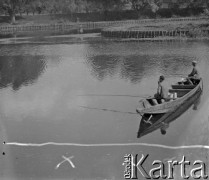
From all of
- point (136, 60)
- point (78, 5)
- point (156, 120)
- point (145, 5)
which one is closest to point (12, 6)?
point (78, 5)

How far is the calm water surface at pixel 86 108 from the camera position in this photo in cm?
1030

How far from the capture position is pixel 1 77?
65.5 feet

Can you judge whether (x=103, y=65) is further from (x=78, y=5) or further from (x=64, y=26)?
(x=64, y=26)

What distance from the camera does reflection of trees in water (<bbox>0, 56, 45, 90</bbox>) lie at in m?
18.5

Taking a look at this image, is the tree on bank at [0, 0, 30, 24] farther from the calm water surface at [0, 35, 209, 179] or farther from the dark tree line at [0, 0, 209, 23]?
the calm water surface at [0, 35, 209, 179]

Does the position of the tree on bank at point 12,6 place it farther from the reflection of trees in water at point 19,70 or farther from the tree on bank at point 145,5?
the tree on bank at point 145,5

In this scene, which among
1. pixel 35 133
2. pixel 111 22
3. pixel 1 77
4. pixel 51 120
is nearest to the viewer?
pixel 35 133

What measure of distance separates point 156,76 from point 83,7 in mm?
12676

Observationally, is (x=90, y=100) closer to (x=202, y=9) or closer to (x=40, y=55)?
(x=40, y=55)

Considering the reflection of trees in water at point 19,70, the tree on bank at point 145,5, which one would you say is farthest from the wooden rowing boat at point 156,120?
the tree on bank at point 145,5

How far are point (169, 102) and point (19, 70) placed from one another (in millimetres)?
11367

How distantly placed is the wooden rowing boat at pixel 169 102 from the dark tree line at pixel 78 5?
1347 centimetres

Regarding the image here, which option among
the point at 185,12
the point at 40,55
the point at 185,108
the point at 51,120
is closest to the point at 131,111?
the point at 185,108

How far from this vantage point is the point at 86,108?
1417cm
